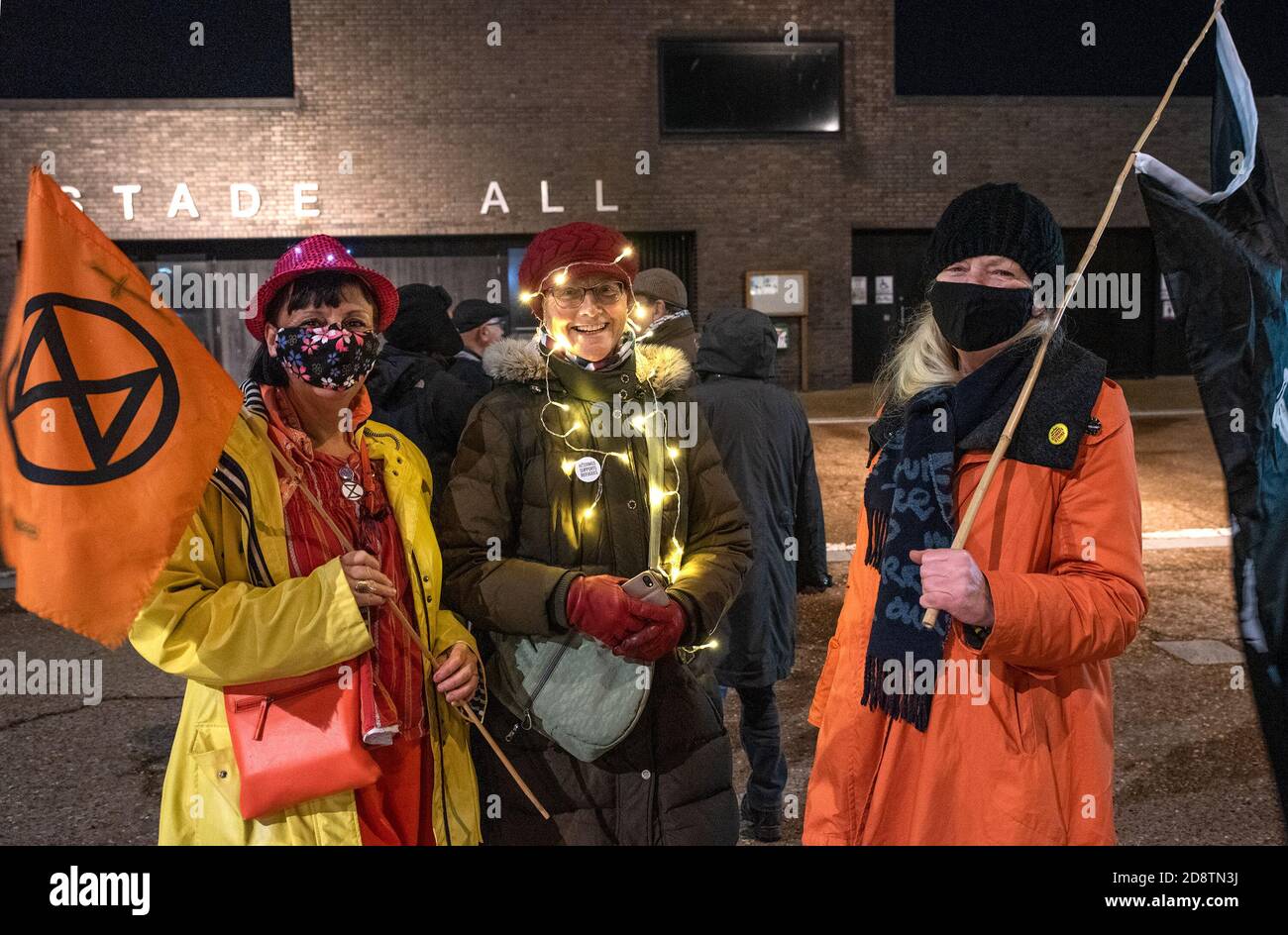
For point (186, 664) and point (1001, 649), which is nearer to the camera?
point (1001, 649)

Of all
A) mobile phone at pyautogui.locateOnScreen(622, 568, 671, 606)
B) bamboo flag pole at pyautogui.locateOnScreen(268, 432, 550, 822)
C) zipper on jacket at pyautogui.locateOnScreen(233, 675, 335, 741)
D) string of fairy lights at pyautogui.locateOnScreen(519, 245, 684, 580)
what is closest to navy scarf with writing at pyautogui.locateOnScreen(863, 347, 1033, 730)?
mobile phone at pyautogui.locateOnScreen(622, 568, 671, 606)

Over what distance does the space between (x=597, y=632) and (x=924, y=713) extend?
784 millimetres

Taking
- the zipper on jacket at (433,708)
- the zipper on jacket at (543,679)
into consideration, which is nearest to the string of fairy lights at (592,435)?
the zipper on jacket at (543,679)

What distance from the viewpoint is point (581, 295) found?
2.88 m

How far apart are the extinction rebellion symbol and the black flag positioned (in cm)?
224

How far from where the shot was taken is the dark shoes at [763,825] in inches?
165

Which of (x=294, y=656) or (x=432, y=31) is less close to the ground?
(x=432, y=31)

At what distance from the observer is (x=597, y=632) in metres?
2.59

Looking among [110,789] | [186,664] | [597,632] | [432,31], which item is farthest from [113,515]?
[432,31]

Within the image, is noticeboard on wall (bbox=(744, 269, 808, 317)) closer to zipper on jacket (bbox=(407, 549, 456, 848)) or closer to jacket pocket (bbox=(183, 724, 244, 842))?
zipper on jacket (bbox=(407, 549, 456, 848))

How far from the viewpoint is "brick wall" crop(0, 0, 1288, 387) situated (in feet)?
58.9

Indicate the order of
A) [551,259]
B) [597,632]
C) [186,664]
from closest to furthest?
[186,664] → [597,632] → [551,259]

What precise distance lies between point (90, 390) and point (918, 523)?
1823mm
